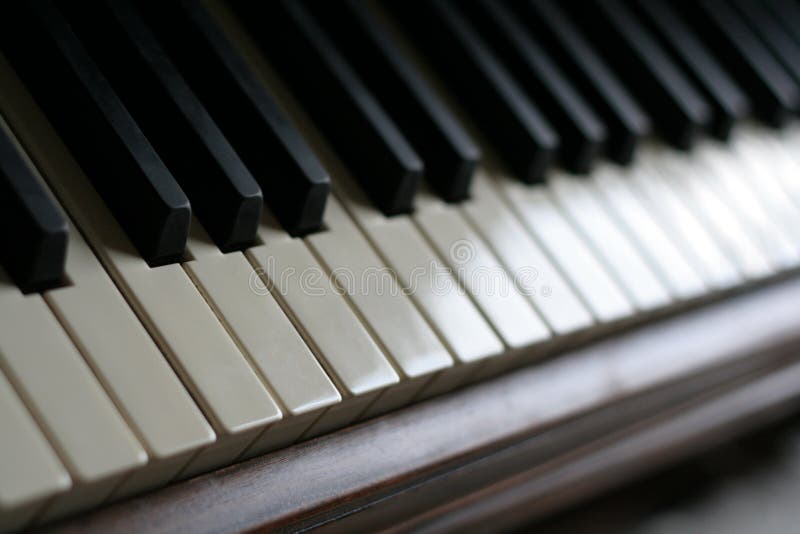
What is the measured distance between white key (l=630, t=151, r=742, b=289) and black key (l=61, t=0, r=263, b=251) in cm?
46

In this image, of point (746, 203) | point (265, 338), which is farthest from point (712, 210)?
point (265, 338)

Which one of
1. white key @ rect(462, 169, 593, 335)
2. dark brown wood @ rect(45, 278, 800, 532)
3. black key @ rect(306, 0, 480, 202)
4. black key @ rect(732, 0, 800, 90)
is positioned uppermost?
black key @ rect(306, 0, 480, 202)

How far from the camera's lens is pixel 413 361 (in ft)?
2.18

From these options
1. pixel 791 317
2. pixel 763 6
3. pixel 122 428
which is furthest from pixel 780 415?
pixel 122 428

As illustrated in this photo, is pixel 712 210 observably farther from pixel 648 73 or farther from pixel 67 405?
pixel 67 405

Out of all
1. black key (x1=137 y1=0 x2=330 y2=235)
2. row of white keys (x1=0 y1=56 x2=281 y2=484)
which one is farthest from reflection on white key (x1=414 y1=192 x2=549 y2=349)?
row of white keys (x1=0 y1=56 x2=281 y2=484)

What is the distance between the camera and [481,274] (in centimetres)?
77

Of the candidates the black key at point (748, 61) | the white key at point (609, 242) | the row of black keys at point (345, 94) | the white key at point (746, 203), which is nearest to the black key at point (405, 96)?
the row of black keys at point (345, 94)

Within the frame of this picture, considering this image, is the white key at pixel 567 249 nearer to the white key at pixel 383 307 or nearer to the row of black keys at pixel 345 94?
the row of black keys at pixel 345 94

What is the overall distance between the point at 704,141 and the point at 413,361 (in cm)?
57

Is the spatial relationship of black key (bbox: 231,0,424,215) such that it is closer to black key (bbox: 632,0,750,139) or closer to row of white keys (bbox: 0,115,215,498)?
row of white keys (bbox: 0,115,215,498)

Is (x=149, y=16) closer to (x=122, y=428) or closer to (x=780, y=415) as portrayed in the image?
(x=122, y=428)

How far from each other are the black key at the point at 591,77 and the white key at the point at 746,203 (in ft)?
0.32

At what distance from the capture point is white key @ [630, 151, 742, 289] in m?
0.92
